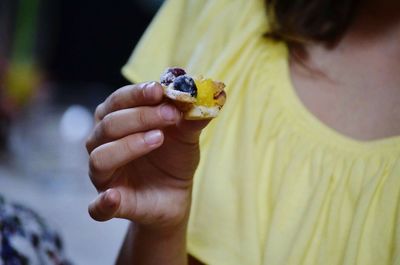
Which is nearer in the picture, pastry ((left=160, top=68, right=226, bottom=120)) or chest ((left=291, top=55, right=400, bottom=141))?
pastry ((left=160, top=68, right=226, bottom=120))

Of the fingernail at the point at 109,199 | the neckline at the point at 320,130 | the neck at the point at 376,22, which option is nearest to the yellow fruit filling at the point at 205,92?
the fingernail at the point at 109,199

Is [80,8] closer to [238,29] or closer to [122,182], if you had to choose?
[238,29]

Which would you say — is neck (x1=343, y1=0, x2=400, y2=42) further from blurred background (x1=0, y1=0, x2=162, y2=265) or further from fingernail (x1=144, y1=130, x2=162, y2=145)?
blurred background (x1=0, y1=0, x2=162, y2=265)

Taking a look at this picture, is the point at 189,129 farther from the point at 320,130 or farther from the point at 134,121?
the point at 320,130

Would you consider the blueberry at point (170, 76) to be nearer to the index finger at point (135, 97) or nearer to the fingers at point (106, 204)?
the index finger at point (135, 97)

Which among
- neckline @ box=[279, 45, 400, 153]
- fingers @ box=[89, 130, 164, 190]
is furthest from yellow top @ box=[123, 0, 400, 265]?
fingers @ box=[89, 130, 164, 190]
